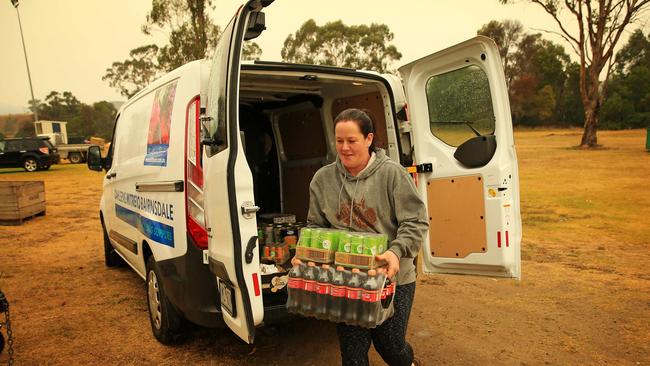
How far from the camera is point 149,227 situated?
3492 millimetres

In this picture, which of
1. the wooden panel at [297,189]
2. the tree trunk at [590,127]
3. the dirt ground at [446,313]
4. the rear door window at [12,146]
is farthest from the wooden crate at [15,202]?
the tree trunk at [590,127]

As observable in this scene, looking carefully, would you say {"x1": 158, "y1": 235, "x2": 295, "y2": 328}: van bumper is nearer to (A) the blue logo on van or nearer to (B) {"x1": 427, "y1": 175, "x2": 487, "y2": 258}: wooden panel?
(A) the blue logo on van

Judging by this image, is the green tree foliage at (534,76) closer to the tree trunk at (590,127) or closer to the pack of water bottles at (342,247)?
the tree trunk at (590,127)

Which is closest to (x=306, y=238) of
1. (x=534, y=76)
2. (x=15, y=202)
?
(x=15, y=202)

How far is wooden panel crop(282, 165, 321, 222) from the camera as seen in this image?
216 inches

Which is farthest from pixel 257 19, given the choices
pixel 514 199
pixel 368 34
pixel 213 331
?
pixel 368 34

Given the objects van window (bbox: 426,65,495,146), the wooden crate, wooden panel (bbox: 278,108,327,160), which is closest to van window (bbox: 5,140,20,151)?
the wooden crate

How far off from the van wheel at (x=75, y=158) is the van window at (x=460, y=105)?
96.8 feet

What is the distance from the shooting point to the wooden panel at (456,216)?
3322 millimetres

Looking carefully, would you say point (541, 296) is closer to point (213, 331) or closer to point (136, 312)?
point (213, 331)

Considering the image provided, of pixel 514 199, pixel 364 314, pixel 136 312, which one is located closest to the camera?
pixel 364 314

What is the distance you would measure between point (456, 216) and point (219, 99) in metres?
2.06

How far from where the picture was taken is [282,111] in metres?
5.64

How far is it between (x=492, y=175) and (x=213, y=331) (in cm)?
261
